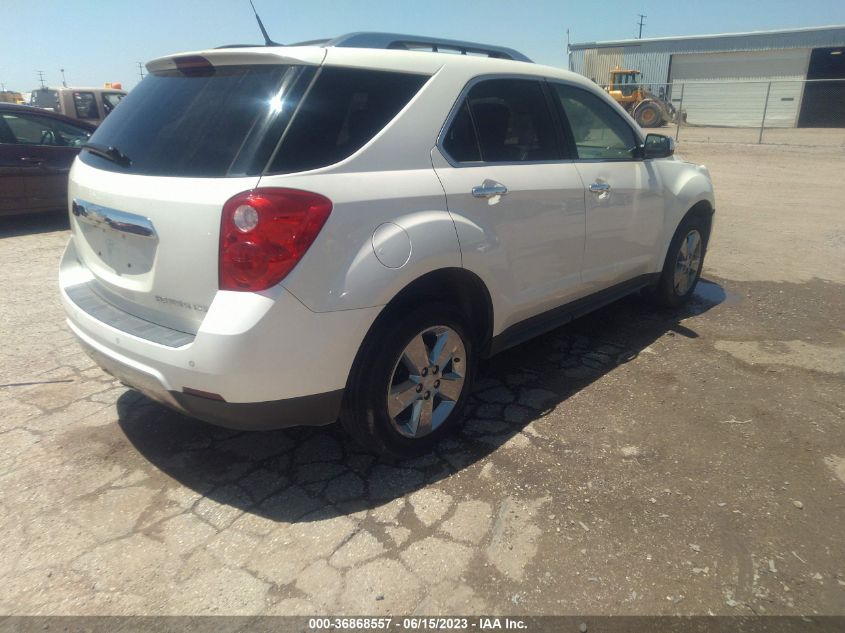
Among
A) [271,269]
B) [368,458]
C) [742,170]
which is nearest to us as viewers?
[271,269]

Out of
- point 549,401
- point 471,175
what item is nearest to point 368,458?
point 549,401

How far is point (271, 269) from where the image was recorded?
227 centimetres

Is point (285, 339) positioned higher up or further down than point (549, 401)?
higher up

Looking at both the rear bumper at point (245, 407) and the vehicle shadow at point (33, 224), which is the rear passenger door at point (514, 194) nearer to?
the rear bumper at point (245, 407)

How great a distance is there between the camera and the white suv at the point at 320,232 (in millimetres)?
2314

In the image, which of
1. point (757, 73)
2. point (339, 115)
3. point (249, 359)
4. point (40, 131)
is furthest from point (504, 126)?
point (757, 73)

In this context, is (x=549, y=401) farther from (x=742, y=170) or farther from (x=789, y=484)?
(x=742, y=170)

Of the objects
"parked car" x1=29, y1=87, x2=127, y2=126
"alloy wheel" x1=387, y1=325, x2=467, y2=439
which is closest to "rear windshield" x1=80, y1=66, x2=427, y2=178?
"alloy wheel" x1=387, y1=325, x2=467, y2=439

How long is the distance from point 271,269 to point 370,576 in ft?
3.89

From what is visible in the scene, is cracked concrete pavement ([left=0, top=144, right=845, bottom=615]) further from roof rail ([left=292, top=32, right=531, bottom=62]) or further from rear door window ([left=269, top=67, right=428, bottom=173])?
roof rail ([left=292, top=32, right=531, bottom=62])

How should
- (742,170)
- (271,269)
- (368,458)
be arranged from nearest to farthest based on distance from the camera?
(271,269) → (368,458) → (742,170)

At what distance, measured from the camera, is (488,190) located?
3.01 m

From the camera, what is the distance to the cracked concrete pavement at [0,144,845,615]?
223 cm

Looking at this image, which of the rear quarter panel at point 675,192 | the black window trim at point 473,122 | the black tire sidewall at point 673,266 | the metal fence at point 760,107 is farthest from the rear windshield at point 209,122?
the metal fence at point 760,107
